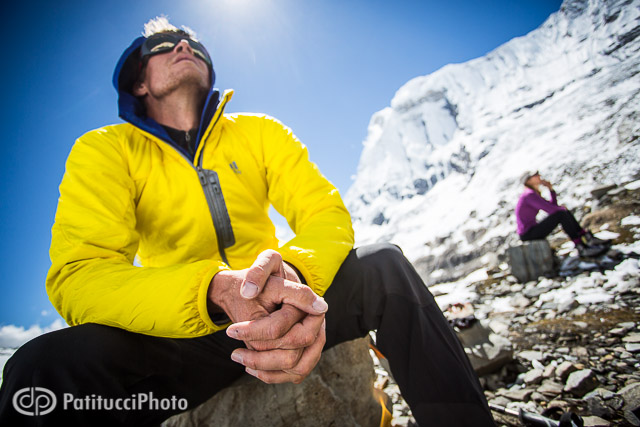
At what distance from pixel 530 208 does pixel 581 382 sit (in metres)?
5.94

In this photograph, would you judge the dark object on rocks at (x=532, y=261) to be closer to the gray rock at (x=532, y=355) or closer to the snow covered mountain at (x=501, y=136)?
the gray rock at (x=532, y=355)

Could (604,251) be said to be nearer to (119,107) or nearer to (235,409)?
(235,409)

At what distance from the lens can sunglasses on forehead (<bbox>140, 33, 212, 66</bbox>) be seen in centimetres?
285

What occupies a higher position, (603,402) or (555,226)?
(555,226)

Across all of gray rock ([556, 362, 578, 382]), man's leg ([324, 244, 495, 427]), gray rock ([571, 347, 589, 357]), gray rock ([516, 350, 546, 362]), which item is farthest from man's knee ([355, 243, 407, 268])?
gray rock ([571, 347, 589, 357])

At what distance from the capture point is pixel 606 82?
27062 millimetres

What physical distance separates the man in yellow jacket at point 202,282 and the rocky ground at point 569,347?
4.50 ft

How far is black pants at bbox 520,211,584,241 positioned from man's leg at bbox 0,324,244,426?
26.1 ft

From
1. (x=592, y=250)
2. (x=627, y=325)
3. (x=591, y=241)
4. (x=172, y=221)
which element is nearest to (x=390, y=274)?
(x=172, y=221)

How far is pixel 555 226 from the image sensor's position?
674cm

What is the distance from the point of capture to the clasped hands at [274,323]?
3.38 ft

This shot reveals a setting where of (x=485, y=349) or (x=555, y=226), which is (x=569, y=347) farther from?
(x=555, y=226)

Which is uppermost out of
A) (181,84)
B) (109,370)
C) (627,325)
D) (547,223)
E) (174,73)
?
(174,73)

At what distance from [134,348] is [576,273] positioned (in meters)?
7.63
